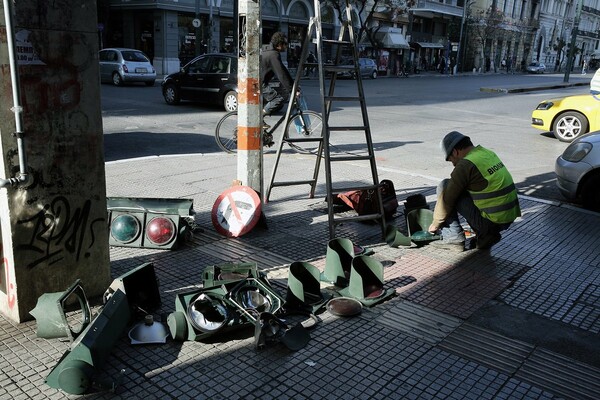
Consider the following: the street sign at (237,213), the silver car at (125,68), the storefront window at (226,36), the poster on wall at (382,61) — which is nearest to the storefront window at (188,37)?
the storefront window at (226,36)

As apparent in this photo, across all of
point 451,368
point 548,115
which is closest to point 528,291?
point 451,368

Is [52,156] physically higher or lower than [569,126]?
higher

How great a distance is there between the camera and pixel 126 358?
10.8 ft

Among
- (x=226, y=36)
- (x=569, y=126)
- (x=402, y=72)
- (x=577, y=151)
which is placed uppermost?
(x=226, y=36)

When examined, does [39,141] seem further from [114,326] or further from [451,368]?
[451,368]

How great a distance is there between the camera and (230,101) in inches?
604

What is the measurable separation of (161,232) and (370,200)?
7.78 feet

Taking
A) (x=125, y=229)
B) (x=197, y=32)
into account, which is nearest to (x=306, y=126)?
(x=125, y=229)

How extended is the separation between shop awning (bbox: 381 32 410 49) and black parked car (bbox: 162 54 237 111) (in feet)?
121

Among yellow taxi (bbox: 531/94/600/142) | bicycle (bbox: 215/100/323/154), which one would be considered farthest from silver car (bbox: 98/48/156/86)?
yellow taxi (bbox: 531/94/600/142)

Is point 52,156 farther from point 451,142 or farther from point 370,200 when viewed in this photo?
point 370,200

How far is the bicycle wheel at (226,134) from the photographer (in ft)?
31.0

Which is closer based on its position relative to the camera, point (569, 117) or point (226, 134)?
point (226, 134)

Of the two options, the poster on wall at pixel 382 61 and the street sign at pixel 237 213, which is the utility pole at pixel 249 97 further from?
the poster on wall at pixel 382 61
